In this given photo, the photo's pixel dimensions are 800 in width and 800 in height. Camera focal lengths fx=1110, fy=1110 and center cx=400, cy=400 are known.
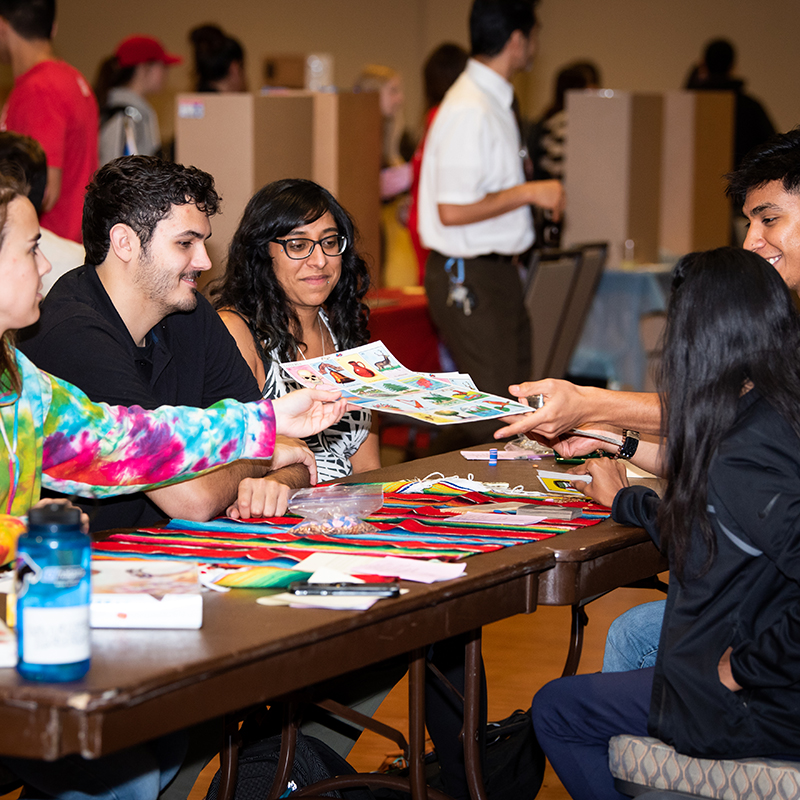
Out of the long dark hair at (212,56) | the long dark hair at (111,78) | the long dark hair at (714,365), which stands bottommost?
the long dark hair at (714,365)

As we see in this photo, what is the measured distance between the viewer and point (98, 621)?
4.43 ft

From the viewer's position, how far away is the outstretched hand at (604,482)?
6.86 feet

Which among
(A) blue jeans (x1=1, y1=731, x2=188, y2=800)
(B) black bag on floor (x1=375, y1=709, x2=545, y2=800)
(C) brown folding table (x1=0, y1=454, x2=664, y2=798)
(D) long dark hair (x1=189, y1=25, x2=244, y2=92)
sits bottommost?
(B) black bag on floor (x1=375, y1=709, x2=545, y2=800)

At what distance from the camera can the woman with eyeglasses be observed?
2719 millimetres

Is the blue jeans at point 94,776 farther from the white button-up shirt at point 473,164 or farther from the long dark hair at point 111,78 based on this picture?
the long dark hair at point 111,78

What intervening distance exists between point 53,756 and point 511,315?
11.8 ft

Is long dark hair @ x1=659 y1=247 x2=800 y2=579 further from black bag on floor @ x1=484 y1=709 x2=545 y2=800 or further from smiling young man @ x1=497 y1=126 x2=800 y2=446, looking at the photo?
black bag on floor @ x1=484 y1=709 x2=545 y2=800

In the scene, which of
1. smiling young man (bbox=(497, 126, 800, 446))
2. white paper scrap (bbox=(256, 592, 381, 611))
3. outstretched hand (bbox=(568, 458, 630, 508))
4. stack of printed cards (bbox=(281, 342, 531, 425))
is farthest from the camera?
smiling young man (bbox=(497, 126, 800, 446))

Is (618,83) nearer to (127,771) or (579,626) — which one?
(579,626)

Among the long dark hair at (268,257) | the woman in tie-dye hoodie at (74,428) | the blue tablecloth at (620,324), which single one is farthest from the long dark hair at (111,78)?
the woman in tie-dye hoodie at (74,428)

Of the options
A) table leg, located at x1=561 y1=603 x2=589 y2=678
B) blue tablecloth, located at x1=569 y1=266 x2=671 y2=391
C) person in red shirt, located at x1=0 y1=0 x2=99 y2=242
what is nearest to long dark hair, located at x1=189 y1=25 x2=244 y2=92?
person in red shirt, located at x1=0 y1=0 x2=99 y2=242

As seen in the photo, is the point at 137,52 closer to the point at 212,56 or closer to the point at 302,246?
the point at 212,56

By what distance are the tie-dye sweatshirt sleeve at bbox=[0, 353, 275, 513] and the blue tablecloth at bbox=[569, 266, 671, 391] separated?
4.42 metres

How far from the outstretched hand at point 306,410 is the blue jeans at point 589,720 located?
0.62m
